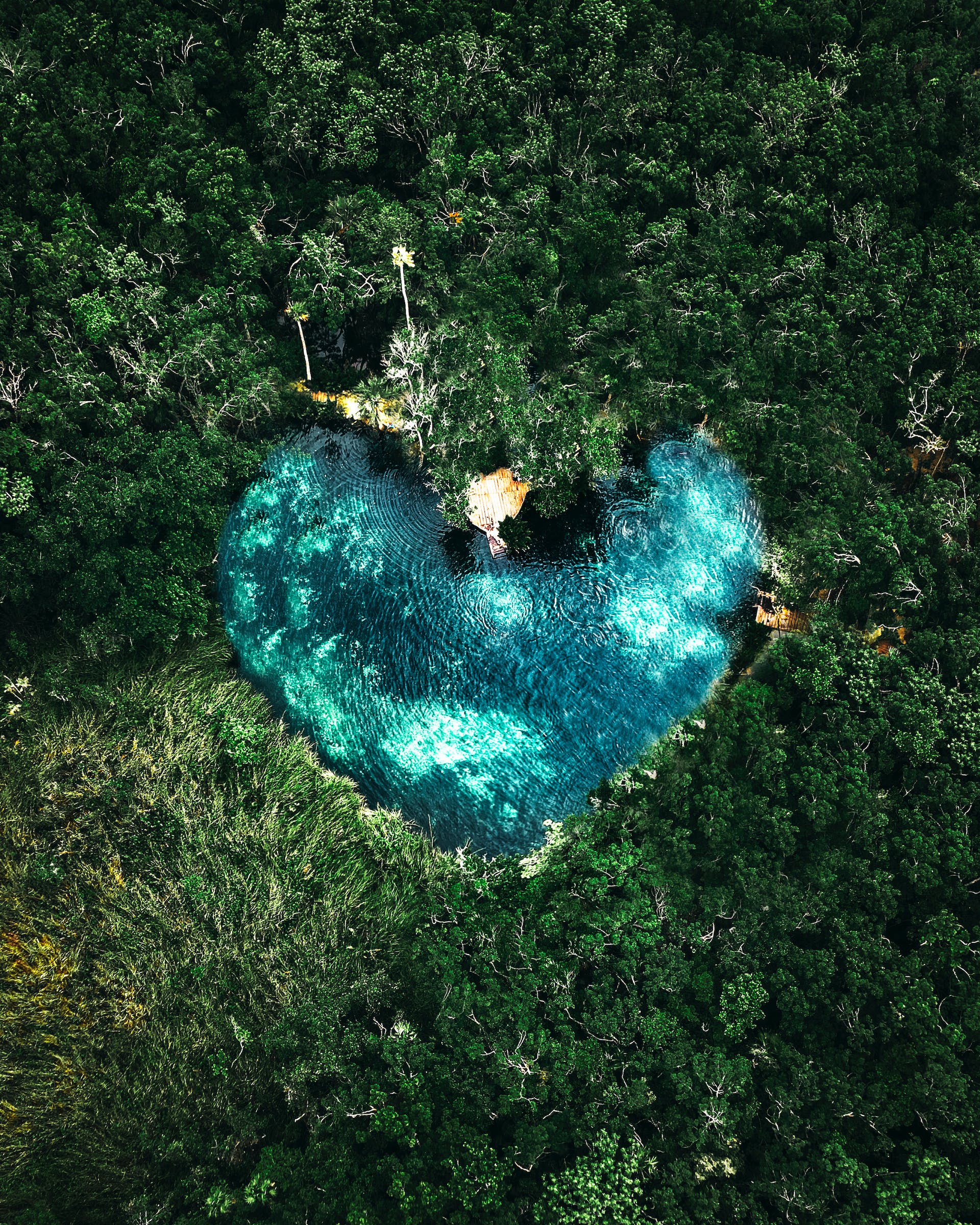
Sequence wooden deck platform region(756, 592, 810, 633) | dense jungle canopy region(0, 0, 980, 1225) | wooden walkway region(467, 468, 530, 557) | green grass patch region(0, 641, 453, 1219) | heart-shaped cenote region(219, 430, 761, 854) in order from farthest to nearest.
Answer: wooden walkway region(467, 468, 530, 557)
wooden deck platform region(756, 592, 810, 633)
heart-shaped cenote region(219, 430, 761, 854)
green grass patch region(0, 641, 453, 1219)
dense jungle canopy region(0, 0, 980, 1225)

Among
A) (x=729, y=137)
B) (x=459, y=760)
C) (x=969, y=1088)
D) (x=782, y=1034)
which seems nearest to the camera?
(x=969, y=1088)

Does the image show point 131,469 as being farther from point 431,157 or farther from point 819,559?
point 819,559

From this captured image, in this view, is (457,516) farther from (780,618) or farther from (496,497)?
(780,618)

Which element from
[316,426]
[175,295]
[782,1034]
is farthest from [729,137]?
[782,1034]

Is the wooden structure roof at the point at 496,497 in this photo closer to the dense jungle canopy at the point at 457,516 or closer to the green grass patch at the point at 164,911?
the dense jungle canopy at the point at 457,516

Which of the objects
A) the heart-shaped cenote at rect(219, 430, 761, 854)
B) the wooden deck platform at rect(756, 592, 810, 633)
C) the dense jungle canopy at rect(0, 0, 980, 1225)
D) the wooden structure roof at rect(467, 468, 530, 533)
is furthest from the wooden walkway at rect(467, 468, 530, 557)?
the wooden deck platform at rect(756, 592, 810, 633)

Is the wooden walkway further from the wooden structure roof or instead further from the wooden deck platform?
the wooden deck platform
